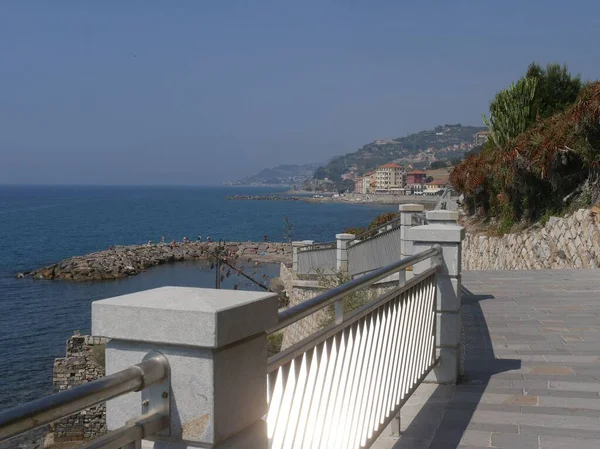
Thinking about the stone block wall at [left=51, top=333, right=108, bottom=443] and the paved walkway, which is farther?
the stone block wall at [left=51, top=333, right=108, bottom=443]

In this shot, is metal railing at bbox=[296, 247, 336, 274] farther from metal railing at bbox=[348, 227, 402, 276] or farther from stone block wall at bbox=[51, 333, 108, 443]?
stone block wall at bbox=[51, 333, 108, 443]

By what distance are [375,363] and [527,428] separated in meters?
1.88

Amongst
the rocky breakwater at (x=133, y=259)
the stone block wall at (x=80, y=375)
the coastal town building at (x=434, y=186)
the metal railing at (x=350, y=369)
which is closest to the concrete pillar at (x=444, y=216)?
the metal railing at (x=350, y=369)

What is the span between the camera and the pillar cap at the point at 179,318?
7.44 feet

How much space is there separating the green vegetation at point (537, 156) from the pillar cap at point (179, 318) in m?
16.7

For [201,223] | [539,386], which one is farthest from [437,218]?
[201,223]

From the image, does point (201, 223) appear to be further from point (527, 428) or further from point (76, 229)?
point (527, 428)

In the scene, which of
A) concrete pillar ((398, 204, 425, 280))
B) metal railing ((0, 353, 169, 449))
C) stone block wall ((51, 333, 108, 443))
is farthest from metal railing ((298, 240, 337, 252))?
metal railing ((0, 353, 169, 449))

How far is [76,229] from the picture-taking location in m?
108

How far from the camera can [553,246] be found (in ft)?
59.2

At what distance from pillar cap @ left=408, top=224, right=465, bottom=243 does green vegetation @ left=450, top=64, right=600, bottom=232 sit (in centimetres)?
1212

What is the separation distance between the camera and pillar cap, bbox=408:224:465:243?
6727mm

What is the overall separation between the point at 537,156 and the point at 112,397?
1887 cm

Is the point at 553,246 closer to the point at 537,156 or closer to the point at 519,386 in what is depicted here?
the point at 537,156
